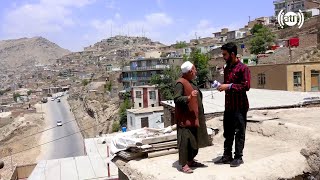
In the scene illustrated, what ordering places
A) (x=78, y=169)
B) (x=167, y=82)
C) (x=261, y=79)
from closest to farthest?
(x=78, y=169) → (x=261, y=79) → (x=167, y=82)

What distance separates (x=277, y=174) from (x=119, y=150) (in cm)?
252

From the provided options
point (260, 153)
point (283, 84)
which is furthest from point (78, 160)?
point (283, 84)

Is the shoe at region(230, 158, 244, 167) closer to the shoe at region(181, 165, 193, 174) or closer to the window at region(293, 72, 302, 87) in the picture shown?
the shoe at region(181, 165, 193, 174)

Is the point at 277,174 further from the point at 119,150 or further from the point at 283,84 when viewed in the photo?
the point at 283,84

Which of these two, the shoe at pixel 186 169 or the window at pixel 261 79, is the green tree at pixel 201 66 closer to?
the window at pixel 261 79

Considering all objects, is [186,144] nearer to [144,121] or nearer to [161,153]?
[161,153]

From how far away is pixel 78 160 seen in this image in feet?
54.4

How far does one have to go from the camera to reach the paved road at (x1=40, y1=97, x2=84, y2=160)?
4325cm

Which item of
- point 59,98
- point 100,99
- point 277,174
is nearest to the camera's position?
point 277,174

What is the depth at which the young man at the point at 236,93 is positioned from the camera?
4.83 m

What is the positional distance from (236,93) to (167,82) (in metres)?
38.9

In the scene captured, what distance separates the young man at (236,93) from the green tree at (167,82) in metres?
36.2

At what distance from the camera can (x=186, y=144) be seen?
4.86 metres

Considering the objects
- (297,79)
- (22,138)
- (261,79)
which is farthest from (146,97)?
(22,138)
